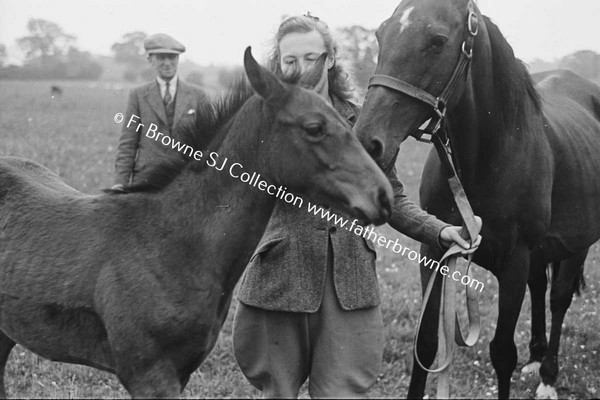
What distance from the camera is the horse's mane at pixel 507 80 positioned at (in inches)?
150

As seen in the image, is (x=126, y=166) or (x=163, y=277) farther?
(x=126, y=166)

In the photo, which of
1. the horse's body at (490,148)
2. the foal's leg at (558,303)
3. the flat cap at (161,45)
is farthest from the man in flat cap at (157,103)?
the foal's leg at (558,303)

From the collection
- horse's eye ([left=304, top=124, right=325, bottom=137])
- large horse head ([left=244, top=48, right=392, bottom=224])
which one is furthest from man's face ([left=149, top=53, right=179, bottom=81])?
horse's eye ([left=304, top=124, right=325, bottom=137])

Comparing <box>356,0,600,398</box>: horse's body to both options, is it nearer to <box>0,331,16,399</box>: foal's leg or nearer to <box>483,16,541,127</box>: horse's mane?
<box>483,16,541,127</box>: horse's mane

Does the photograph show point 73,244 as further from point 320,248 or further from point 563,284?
point 563,284

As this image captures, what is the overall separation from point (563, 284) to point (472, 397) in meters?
1.40

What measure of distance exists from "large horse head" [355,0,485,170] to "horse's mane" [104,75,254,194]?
0.60 metres

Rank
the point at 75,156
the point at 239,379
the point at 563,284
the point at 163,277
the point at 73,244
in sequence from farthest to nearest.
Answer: the point at 75,156
the point at 563,284
the point at 239,379
the point at 73,244
the point at 163,277

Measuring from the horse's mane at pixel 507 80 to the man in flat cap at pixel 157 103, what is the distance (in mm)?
3026

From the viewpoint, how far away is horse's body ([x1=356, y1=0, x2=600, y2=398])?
10.8 ft

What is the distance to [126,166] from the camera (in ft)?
19.1

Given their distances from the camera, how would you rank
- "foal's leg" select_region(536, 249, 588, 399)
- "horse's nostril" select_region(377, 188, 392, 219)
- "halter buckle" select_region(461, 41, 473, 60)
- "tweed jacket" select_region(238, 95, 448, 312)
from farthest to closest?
"foal's leg" select_region(536, 249, 588, 399) → "halter buckle" select_region(461, 41, 473, 60) → "tweed jacket" select_region(238, 95, 448, 312) → "horse's nostril" select_region(377, 188, 392, 219)

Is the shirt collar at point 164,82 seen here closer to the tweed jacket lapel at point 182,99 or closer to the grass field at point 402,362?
the tweed jacket lapel at point 182,99

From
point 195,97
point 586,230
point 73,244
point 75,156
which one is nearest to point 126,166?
point 195,97
